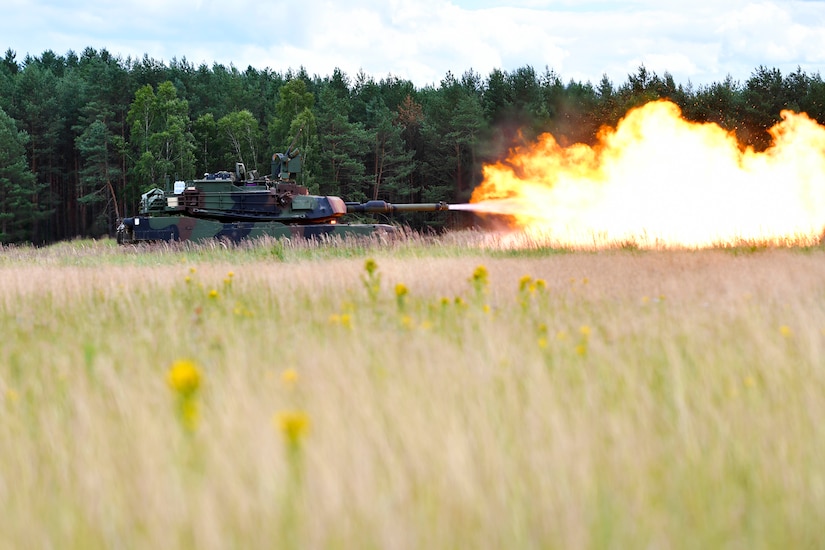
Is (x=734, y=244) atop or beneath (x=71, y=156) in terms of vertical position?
beneath

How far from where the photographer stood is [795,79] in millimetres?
50156

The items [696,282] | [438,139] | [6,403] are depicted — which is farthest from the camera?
[438,139]

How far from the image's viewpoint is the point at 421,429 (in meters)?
4.08

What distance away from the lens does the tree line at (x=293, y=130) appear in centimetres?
5138

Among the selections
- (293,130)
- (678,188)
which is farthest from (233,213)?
(293,130)

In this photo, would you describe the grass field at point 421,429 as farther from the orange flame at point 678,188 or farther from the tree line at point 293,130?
the tree line at point 293,130

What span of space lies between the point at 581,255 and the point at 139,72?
5739 cm

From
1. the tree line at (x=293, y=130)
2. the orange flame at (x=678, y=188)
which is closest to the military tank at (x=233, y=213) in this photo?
the orange flame at (x=678, y=188)

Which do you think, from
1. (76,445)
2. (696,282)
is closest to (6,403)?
(76,445)

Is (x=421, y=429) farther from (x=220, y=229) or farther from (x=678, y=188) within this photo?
(x=678, y=188)

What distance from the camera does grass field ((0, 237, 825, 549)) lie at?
11.1 ft

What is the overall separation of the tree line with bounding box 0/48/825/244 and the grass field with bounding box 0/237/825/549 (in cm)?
4182

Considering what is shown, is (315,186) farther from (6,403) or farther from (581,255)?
(6,403)

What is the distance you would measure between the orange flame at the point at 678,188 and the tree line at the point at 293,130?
2278 cm
